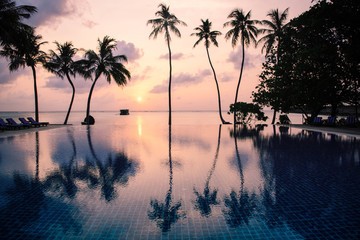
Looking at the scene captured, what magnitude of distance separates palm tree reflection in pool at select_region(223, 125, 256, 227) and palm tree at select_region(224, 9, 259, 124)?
73.7ft

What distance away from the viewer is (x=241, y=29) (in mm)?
25672

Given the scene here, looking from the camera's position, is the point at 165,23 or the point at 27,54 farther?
the point at 165,23

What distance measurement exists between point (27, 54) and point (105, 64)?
7651 millimetres

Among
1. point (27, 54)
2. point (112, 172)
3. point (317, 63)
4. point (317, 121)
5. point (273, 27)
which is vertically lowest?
point (112, 172)

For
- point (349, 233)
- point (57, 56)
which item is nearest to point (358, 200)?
point (349, 233)

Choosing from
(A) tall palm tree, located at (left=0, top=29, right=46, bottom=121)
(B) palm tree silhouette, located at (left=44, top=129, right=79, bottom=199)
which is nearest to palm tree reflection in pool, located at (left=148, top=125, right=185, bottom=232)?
(B) palm tree silhouette, located at (left=44, top=129, right=79, bottom=199)

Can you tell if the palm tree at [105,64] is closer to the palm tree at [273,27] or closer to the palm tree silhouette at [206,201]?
the palm tree at [273,27]

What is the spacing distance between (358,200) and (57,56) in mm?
28155

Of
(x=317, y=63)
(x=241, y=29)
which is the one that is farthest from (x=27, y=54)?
(x=317, y=63)

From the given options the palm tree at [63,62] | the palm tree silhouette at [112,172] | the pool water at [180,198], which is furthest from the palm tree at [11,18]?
the palm tree silhouette at [112,172]

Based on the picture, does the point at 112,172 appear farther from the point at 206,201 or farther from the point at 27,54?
the point at 27,54

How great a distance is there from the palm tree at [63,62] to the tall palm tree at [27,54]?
1.41 m

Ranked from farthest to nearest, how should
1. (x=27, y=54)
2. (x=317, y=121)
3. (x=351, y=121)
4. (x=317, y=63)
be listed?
(x=27, y=54), (x=317, y=121), (x=351, y=121), (x=317, y=63)

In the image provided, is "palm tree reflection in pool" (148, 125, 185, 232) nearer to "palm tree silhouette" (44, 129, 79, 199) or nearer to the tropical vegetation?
"palm tree silhouette" (44, 129, 79, 199)
